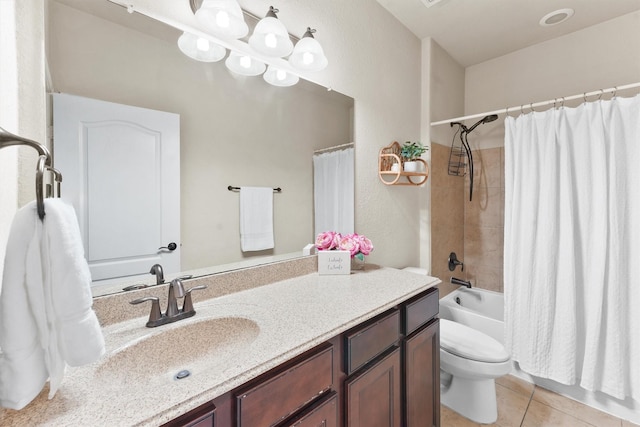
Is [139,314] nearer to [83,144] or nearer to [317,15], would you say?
[83,144]

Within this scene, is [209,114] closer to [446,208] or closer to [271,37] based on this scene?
[271,37]

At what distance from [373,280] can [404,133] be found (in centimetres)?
123

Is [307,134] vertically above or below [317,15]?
below

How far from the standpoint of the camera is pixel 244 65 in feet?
4.09

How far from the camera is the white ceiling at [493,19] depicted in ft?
6.07

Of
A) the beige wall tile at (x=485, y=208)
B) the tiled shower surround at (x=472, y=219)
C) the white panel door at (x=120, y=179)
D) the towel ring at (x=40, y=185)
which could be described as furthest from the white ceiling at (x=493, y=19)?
the towel ring at (x=40, y=185)

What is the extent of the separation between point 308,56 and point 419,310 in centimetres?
132

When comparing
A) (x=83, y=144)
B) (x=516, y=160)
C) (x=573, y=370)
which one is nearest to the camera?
(x=83, y=144)

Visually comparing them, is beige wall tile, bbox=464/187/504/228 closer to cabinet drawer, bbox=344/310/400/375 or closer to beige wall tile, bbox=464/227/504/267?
Result: beige wall tile, bbox=464/227/504/267

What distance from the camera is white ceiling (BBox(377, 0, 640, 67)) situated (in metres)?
1.85

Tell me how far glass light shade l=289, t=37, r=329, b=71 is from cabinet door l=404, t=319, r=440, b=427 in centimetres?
135

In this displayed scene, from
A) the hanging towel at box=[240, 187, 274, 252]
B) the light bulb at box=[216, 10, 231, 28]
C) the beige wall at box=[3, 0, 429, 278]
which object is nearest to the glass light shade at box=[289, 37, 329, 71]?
the beige wall at box=[3, 0, 429, 278]

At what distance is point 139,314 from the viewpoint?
954 mm

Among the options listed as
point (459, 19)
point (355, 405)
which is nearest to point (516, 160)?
point (459, 19)
